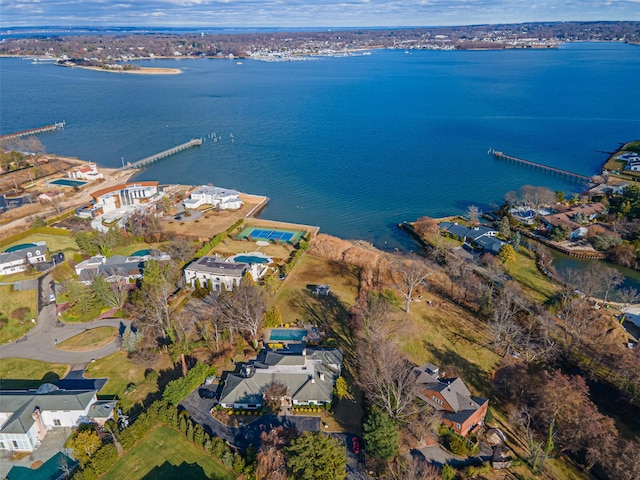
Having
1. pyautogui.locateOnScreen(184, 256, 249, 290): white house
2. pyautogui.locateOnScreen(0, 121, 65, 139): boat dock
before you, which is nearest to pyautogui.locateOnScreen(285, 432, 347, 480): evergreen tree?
pyautogui.locateOnScreen(184, 256, 249, 290): white house

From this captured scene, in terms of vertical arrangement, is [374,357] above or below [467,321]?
above

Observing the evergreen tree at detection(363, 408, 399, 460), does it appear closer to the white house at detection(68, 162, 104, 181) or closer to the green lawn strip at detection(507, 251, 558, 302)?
the green lawn strip at detection(507, 251, 558, 302)

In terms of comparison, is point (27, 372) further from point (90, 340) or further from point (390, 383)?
point (390, 383)

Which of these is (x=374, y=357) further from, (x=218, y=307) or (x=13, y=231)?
(x=13, y=231)

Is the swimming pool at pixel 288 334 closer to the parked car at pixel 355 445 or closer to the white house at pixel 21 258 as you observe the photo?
the parked car at pixel 355 445

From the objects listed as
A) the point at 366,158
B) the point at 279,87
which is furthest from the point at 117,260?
the point at 279,87

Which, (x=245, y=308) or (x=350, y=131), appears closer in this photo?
(x=245, y=308)

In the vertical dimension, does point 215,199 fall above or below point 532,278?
above

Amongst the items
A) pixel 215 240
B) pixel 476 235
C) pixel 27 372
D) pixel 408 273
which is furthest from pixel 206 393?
pixel 476 235

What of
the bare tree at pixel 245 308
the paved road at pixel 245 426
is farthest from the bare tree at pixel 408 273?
the paved road at pixel 245 426
